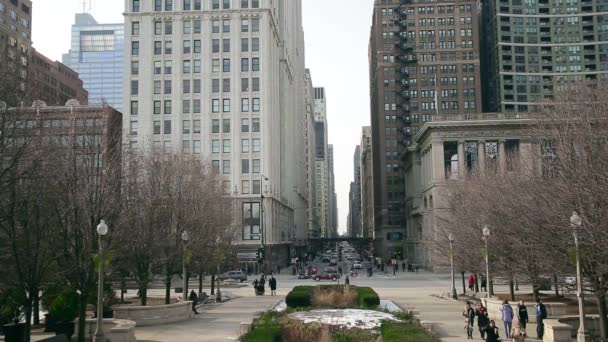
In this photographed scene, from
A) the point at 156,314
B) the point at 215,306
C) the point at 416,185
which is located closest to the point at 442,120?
the point at 416,185

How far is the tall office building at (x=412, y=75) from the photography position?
135 metres

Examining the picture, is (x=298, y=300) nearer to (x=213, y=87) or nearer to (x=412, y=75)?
(x=213, y=87)

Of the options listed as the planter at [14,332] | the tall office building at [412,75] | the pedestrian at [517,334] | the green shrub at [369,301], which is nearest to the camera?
the pedestrian at [517,334]

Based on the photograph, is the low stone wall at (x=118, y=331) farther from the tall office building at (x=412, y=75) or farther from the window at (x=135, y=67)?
the tall office building at (x=412, y=75)

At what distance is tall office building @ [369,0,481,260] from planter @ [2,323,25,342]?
115927 mm

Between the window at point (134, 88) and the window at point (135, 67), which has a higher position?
the window at point (135, 67)

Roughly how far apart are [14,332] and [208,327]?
33.5 feet

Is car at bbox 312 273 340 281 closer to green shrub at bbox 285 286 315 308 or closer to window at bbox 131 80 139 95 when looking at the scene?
green shrub at bbox 285 286 315 308

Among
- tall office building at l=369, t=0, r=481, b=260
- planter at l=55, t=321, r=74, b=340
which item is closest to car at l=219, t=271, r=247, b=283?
planter at l=55, t=321, r=74, b=340

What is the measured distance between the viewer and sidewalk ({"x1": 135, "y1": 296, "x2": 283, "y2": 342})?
26.5 metres

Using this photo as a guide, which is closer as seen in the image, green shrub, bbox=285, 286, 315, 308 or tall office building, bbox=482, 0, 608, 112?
green shrub, bbox=285, 286, 315, 308

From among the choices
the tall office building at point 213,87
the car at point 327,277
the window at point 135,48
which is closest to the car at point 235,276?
the car at point 327,277

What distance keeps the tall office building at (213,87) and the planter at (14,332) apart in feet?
218

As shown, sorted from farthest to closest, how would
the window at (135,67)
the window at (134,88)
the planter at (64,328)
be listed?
the window at (135,67) < the window at (134,88) < the planter at (64,328)
